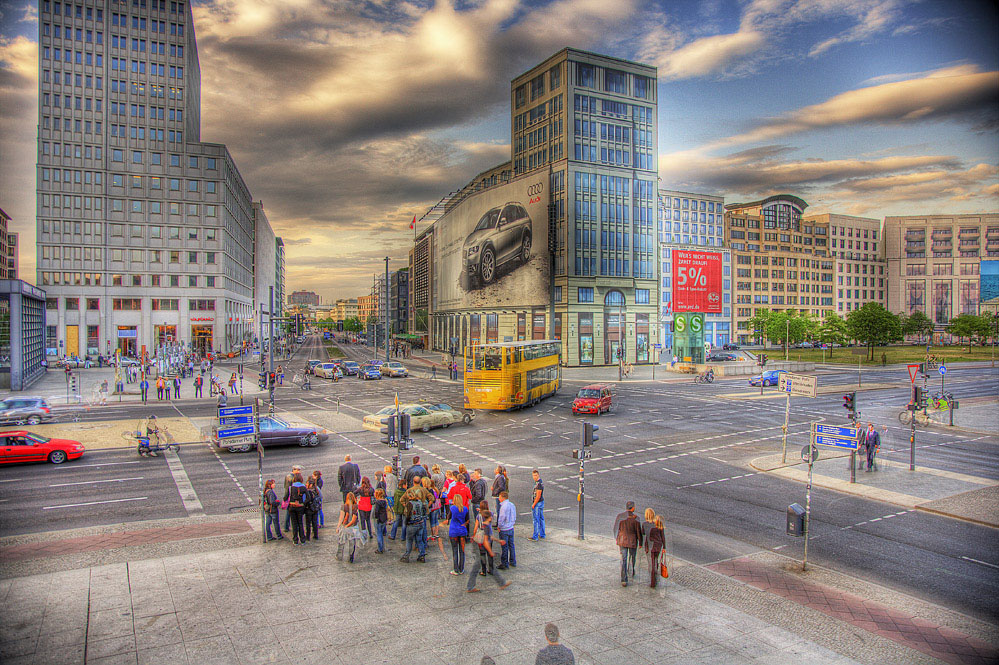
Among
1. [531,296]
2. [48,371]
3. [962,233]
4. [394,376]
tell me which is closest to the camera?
[394,376]

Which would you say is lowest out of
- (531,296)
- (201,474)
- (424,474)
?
(201,474)

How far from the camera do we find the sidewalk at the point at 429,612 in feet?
30.2

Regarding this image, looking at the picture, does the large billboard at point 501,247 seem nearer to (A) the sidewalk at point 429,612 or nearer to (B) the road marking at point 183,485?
(B) the road marking at point 183,485

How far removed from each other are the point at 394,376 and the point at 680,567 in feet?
179

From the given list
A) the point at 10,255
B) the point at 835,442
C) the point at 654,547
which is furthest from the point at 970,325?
the point at 10,255

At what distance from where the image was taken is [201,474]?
21891 millimetres

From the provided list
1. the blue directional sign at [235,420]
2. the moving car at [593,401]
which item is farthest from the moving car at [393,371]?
the blue directional sign at [235,420]

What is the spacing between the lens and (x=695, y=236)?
132 m

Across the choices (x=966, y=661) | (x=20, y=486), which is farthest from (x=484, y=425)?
(x=966, y=661)

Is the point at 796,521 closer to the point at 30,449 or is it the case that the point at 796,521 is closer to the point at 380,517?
the point at 380,517

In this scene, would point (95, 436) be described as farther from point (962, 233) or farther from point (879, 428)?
point (962, 233)

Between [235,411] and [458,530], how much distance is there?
57.3 ft

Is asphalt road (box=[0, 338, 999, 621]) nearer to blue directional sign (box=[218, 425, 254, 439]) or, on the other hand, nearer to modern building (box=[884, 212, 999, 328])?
blue directional sign (box=[218, 425, 254, 439])

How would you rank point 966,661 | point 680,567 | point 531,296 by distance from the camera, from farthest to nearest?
point 531,296, point 680,567, point 966,661
